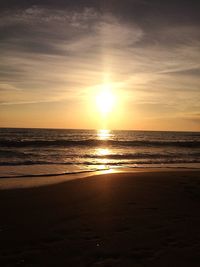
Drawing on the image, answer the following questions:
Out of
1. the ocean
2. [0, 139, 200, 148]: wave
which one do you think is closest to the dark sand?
the ocean

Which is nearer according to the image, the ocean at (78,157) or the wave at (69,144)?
the ocean at (78,157)

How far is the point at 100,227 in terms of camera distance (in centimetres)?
548

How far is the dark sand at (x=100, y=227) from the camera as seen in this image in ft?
14.0

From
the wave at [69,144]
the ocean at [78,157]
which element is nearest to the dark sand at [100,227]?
the ocean at [78,157]

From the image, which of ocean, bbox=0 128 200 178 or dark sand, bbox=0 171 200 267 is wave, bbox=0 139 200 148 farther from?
dark sand, bbox=0 171 200 267

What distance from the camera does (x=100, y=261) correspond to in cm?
416

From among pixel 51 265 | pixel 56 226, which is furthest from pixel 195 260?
Result: pixel 56 226

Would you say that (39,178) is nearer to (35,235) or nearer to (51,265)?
(35,235)

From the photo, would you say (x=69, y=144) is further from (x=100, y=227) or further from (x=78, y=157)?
(x=100, y=227)

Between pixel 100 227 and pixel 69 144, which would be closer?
pixel 100 227

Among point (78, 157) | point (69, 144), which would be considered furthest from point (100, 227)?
point (69, 144)

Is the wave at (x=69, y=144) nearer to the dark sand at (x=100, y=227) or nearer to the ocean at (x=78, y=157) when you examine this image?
the ocean at (x=78, y=157)

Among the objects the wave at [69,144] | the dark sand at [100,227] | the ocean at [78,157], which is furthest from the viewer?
the wave at [69,144]

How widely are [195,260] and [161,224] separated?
1.48 meters
